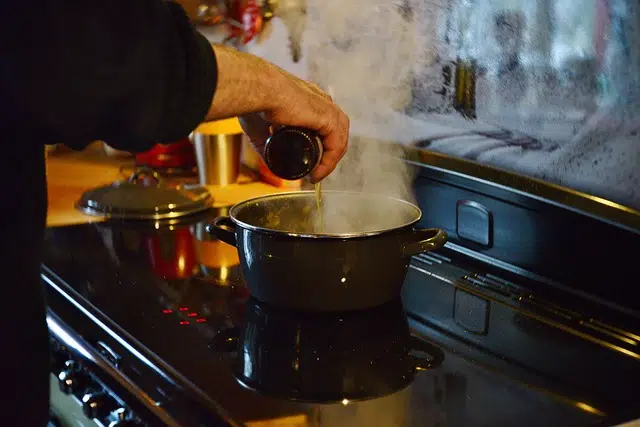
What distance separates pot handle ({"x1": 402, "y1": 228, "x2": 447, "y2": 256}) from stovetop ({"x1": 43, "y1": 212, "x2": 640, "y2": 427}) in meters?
0.10

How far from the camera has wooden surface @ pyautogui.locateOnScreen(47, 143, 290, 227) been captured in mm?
1705

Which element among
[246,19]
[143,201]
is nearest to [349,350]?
[143,201]

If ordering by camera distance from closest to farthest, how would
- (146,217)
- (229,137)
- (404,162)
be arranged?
(404,162)
(146,217)
(229,137)

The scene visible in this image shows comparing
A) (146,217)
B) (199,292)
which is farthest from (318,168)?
(146,217)

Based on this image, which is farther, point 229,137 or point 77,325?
point 229,137

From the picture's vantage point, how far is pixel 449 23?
1.32 m

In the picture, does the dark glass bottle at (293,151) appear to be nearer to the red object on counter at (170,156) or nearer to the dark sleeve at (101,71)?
the dark sleeve at (101,71)

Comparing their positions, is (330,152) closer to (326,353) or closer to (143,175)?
(326,353)

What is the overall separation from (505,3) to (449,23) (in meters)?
0.13

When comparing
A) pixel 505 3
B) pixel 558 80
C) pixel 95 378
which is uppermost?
pixel 505 3

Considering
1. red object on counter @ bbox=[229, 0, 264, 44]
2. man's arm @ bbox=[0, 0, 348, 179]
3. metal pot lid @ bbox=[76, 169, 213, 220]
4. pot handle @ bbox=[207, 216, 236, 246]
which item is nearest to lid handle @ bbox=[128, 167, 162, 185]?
metal pot lid @ bbox=[76, 169, 213, 220]

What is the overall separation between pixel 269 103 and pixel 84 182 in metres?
1.21

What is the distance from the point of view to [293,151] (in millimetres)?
972

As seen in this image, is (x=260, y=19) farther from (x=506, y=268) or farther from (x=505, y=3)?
(x=506, y=268)
